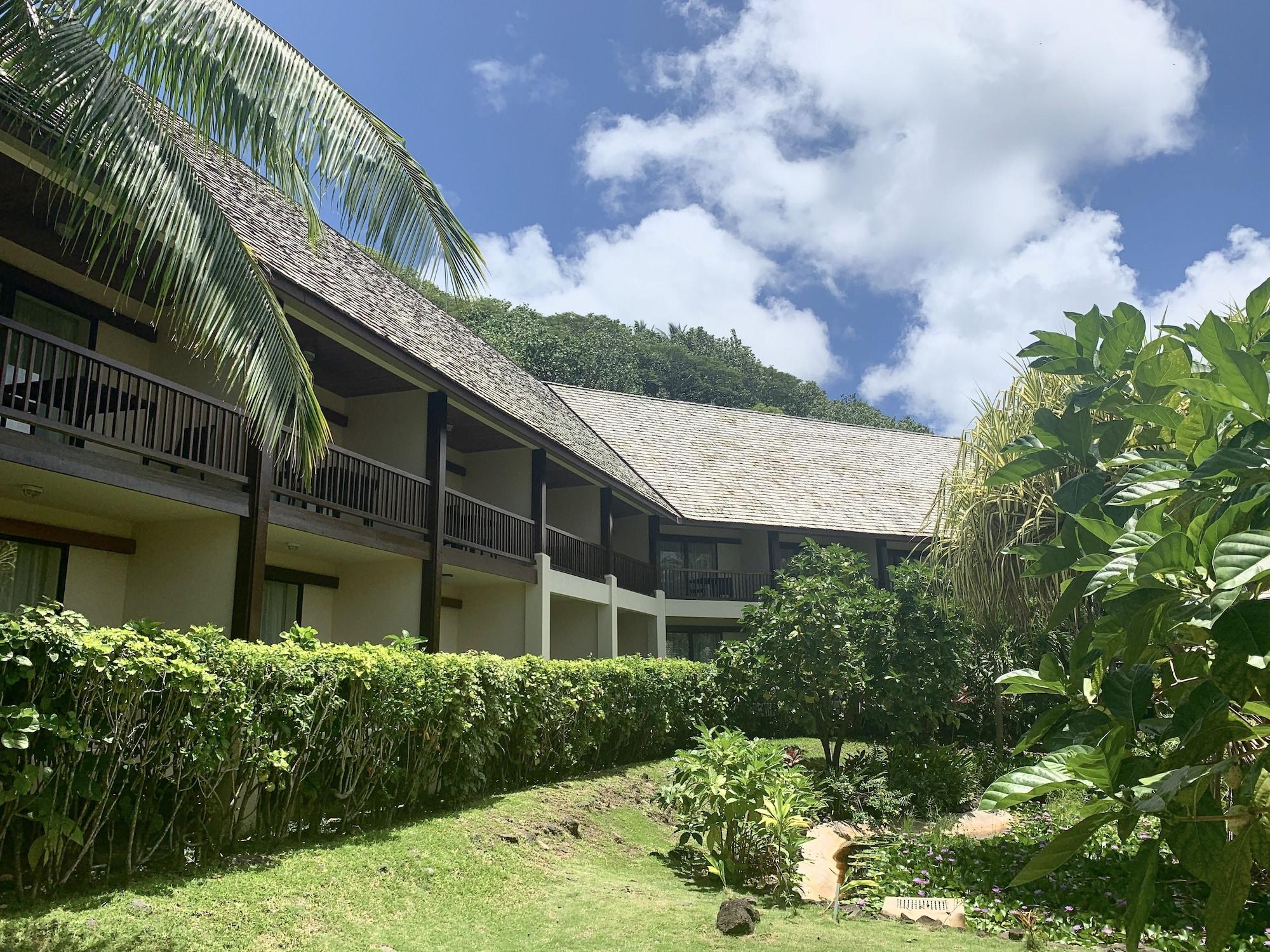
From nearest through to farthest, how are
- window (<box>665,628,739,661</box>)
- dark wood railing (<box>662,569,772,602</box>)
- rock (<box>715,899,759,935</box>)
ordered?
rock (<box>715,899,759,935</box>)
dark wood railing (<box>662,569,772,602</box>)
window (<box>665,628,739,661</box>)

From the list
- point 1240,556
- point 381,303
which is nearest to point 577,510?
point 381,303

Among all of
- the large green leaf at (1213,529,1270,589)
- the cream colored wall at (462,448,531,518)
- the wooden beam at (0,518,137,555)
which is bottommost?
the large green leaf at (1213,529,1270,589)

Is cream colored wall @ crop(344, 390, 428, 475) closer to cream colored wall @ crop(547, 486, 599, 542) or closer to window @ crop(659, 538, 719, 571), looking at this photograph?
cream colored wall @ crop(547, 486, 599, 542)

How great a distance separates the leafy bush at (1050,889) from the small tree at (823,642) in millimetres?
4070

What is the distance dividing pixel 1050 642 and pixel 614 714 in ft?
23.4

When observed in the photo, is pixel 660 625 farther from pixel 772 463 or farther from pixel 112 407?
pixel 112 407

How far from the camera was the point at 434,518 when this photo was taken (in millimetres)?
15000

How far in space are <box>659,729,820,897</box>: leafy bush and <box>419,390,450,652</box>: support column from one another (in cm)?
610

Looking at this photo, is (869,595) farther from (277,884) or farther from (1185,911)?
(277,884)

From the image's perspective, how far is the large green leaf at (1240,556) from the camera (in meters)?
1.35

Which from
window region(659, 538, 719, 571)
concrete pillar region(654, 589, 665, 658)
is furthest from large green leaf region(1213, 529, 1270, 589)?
window region(659, 538, 719, 571)

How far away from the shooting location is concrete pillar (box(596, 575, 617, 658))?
21.5m

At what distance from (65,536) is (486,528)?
711cm

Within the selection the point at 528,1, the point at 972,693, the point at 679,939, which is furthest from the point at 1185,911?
the point at 972,693
